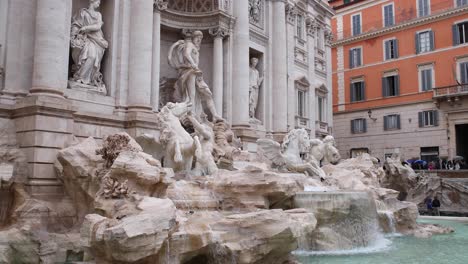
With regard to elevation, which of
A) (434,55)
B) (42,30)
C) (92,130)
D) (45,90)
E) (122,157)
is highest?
(434,55)

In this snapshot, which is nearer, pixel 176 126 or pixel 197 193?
pixel 197 193

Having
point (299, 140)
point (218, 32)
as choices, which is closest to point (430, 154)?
point (299, 140)

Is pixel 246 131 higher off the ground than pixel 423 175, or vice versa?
pixel 246 131

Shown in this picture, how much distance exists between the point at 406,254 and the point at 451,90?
21395 millimetres

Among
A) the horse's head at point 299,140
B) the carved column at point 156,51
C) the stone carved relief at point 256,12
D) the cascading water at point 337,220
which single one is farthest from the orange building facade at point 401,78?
the carved column at point 156,51

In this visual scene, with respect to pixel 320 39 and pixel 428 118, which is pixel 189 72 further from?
pixel 428 118

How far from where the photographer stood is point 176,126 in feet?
37.9

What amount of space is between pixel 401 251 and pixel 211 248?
5.47 m

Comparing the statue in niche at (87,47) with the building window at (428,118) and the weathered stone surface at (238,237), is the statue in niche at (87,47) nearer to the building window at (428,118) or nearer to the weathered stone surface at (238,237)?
the weathered stone surface at (238,237)

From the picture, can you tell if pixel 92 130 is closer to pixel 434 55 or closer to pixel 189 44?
pixel 189 44

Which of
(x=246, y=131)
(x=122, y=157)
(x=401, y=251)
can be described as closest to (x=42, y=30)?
(x=122, y=157)

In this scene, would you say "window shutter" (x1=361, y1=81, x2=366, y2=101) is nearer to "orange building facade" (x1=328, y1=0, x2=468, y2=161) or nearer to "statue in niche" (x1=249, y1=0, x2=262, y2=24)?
"orange building facade" (x1=328, y1=0, x2=468, y2=161)

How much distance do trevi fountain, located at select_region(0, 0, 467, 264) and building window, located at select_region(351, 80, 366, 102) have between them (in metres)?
16.5

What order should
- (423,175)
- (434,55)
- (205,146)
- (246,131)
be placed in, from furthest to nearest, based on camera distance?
(434,55) → (423,175) → (246,131) → (205,146)
